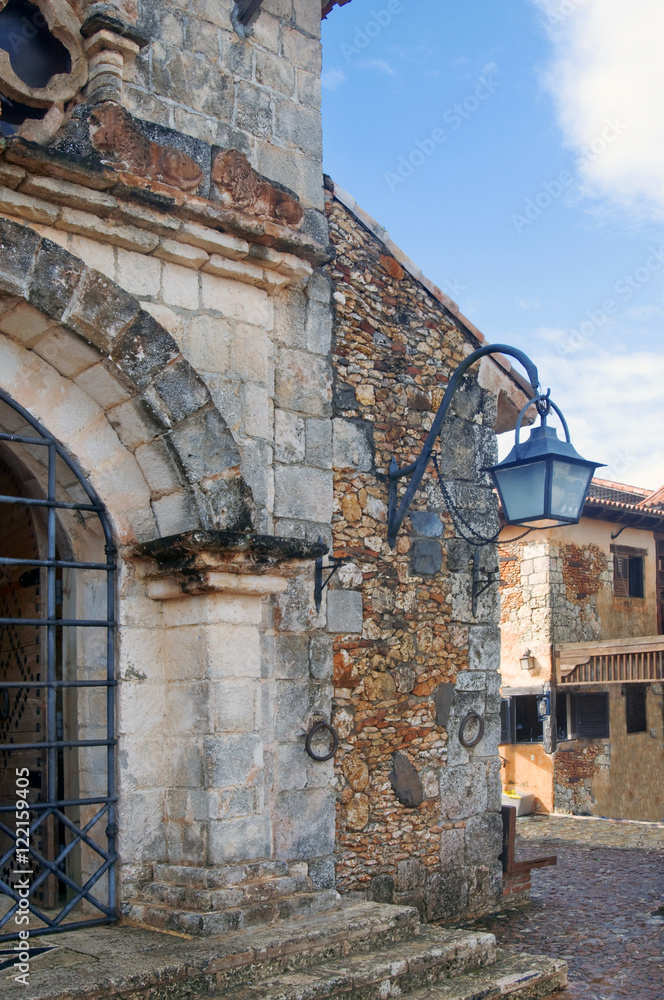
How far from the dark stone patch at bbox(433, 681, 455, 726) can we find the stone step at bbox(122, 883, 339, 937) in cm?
184

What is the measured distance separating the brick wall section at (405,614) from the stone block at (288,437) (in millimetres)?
639

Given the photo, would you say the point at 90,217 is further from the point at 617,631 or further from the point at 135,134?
the point at 617,631

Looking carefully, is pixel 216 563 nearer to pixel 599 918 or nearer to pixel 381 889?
pixel 381 889

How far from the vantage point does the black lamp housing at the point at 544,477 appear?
4430 mm

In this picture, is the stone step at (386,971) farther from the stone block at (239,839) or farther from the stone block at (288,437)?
the stone block at (288,437)

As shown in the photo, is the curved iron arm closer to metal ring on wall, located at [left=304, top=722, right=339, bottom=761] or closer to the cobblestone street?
metal ring on wall, located at [left=304, top=722, right=339, bottom=761]

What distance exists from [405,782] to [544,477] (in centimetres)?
210

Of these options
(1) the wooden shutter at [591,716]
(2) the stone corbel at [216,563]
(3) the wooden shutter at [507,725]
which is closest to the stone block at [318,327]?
(2) the stone corbel at [216,563]

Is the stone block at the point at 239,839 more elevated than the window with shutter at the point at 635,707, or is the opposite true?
the stone block at the point at 239,839

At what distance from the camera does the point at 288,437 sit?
4.53 metres

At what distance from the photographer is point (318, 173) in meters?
4.84

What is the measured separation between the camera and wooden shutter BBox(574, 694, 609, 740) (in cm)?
1435

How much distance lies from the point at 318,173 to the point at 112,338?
1714 mm

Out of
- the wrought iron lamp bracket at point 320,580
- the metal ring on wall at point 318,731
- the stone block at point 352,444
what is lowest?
the metal ring on wall at point 318,731
